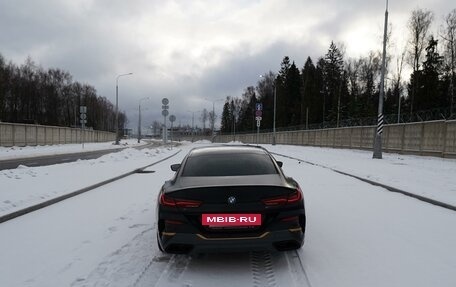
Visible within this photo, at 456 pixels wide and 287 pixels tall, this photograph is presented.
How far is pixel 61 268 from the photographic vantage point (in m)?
4.95

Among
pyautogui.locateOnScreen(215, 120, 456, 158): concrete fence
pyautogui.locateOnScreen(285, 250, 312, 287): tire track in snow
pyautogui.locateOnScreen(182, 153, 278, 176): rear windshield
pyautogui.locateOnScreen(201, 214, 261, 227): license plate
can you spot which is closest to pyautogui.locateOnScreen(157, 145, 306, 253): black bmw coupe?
pyautogui.locateOnScreen(201, 214, 261, 227): license plate

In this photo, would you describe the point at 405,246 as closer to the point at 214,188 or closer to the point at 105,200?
the point at 214,188

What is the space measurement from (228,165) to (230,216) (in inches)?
49.2

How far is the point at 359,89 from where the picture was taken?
7656cm

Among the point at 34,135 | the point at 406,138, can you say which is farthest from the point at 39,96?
the point at 406,138

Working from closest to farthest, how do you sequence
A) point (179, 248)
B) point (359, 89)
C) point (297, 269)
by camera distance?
point (179, 248) → point (297, 269) → point (359, 89)

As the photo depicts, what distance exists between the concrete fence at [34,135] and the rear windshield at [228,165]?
38699mm

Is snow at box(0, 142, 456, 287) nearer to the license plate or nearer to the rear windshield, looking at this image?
the license plate

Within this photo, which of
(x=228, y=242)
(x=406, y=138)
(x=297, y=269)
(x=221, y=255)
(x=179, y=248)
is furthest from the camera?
(x=406, y=138)

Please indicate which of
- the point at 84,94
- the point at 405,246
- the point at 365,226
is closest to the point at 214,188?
the point at 405,246

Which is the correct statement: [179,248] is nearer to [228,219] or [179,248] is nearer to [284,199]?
[228,219]

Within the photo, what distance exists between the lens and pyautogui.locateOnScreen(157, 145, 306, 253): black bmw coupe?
4.62 m

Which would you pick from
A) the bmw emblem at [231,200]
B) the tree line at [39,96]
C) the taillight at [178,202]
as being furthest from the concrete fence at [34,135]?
the bmw emblem at [231,200]

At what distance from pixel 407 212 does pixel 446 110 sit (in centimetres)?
1735
